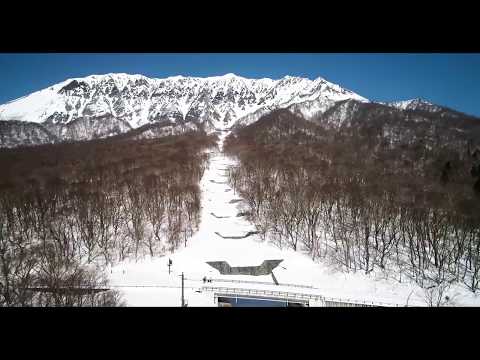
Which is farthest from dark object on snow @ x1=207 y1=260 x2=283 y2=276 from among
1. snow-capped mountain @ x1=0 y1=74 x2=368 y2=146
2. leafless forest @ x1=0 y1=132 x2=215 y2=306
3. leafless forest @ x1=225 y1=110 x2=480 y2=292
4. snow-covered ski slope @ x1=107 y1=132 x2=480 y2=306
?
snow-capped mountain @ x1=0 y1=74 x2=368 y2=146

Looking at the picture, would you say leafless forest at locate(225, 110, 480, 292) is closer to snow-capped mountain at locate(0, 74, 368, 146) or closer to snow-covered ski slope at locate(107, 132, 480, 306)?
snow-covered ski slope at locate(107, 132, 480, 306)

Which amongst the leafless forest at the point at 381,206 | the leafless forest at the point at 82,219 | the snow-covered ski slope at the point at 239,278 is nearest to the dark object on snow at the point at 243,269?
the snow-covered ski slope at the point at 239,278

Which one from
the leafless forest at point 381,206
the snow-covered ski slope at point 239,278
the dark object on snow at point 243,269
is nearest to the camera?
the snow-covered ski slope at point 239,278

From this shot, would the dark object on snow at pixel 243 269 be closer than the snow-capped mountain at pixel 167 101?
Yes

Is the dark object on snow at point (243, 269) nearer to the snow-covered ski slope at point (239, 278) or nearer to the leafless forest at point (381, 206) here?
the snow-covered ski slope at point (239, 278)

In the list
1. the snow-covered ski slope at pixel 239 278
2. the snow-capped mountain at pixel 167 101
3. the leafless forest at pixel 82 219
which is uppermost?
the snow-capped mountain at pixel 167 101
